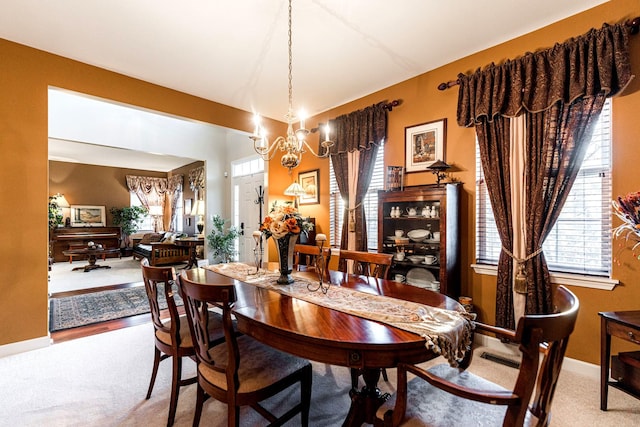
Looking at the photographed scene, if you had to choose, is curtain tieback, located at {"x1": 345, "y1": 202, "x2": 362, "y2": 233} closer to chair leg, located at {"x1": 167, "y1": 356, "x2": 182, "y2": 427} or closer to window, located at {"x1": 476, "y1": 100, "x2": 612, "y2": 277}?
window, located at {"x1": 476, "y1": 100, "x2": 612, "y2": 277}

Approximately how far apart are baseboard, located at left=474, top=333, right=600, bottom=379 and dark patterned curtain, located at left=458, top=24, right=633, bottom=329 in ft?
0.91

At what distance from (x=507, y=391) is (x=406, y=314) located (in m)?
0.48

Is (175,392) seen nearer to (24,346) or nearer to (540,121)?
(24,346)

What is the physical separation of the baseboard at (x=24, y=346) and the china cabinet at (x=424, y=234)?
3496 mm

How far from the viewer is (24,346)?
274 centimetres

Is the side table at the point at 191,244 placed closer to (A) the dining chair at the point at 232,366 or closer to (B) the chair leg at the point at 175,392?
(B) the chair leg at the point at 175,392

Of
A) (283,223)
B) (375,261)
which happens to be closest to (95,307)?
(283,223)

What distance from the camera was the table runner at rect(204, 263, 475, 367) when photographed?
1.20 meters

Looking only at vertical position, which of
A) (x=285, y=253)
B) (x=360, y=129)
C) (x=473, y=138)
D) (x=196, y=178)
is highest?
(x=360, y=129)

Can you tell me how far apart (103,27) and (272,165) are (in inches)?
105

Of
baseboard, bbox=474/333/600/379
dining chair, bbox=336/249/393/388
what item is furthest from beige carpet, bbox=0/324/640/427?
dining chair, bbox=336/249/393/388

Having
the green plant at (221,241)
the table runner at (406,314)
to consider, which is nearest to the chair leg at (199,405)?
the table runner at (406,314)

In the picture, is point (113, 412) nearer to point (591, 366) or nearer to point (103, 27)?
point (103, 27)

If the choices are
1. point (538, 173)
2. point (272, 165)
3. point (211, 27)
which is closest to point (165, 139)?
point (272, 165)
